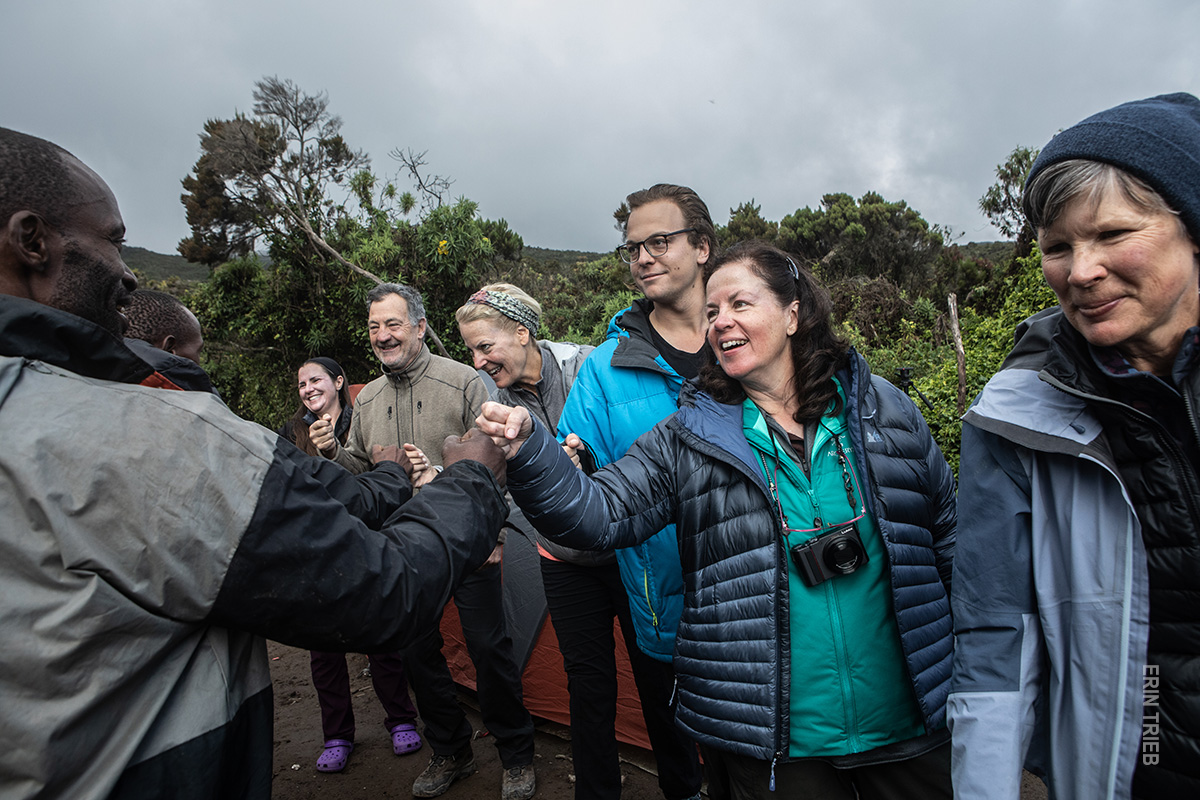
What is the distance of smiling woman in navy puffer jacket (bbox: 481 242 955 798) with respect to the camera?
166 centimetres

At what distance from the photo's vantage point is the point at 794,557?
1710 millimetres

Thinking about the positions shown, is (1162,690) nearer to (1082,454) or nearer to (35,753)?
(1082,454)

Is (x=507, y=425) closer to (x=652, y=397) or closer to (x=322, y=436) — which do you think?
(x=652, y=397)

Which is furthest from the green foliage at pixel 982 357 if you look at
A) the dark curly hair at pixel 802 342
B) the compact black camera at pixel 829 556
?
the compact black camera at pixel 829 556

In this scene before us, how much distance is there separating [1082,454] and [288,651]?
5968 millimetres

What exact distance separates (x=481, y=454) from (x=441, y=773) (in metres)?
2.52

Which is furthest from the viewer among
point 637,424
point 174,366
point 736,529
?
point 637,424

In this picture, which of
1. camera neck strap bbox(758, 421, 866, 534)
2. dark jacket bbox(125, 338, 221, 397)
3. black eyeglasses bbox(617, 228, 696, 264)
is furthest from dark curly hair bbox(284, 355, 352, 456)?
camera neck strap bbox(758, 421, 866, 534)

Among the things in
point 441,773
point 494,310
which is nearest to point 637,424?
point 494,310

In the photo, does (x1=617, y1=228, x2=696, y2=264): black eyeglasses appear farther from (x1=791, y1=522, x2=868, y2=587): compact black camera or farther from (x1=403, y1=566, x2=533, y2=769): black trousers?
(x1=403, y1=566, x2=533, y2=769): black trousers

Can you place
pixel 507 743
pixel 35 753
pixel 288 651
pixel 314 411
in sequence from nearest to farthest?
pixel 35 753
pixel 507 743
pixel 314 411
pixel 288 651

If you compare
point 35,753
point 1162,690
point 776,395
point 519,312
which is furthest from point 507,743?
point 1162,690

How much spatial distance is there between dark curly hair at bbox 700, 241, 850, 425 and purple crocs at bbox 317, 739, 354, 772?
3.18 metres

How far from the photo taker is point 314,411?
399 centimetres
